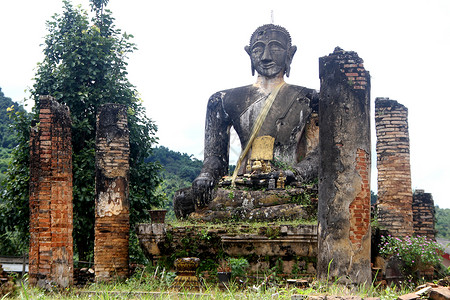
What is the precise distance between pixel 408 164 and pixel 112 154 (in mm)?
5626

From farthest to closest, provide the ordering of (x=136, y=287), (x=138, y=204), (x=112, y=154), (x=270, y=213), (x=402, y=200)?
(x=138, y=204) → (x=402, y=200) → (x=112, y=154) → (x=270, y=213) → (x=136, y=287)

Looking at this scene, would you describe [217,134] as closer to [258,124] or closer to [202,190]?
[258,124]

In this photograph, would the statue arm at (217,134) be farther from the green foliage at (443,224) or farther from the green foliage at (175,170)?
the green foliage at (443,224)

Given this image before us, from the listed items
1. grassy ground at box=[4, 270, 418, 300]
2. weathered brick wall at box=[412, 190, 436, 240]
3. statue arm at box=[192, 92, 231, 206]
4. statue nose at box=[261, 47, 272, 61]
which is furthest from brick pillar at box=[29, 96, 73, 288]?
weathered brick wall at box=[412, 190, 436, 240]

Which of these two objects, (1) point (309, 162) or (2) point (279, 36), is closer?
→ (1) point (309, 162)

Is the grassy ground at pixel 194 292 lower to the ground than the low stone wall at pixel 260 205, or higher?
lower

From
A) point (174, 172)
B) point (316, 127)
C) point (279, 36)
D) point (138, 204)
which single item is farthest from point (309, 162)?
point (174, 172)

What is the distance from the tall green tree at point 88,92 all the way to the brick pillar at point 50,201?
3561 millimetres

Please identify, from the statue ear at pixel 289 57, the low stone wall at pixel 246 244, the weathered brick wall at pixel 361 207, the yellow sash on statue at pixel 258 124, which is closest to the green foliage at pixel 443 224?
the statue ear at pixel 289 57

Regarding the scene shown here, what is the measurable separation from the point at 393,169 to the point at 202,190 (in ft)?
12.4

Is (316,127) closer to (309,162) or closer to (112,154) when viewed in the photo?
(309,162)

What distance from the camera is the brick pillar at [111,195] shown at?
10.3 metres

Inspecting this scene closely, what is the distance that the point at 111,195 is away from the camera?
34.2 feet

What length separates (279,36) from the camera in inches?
462
